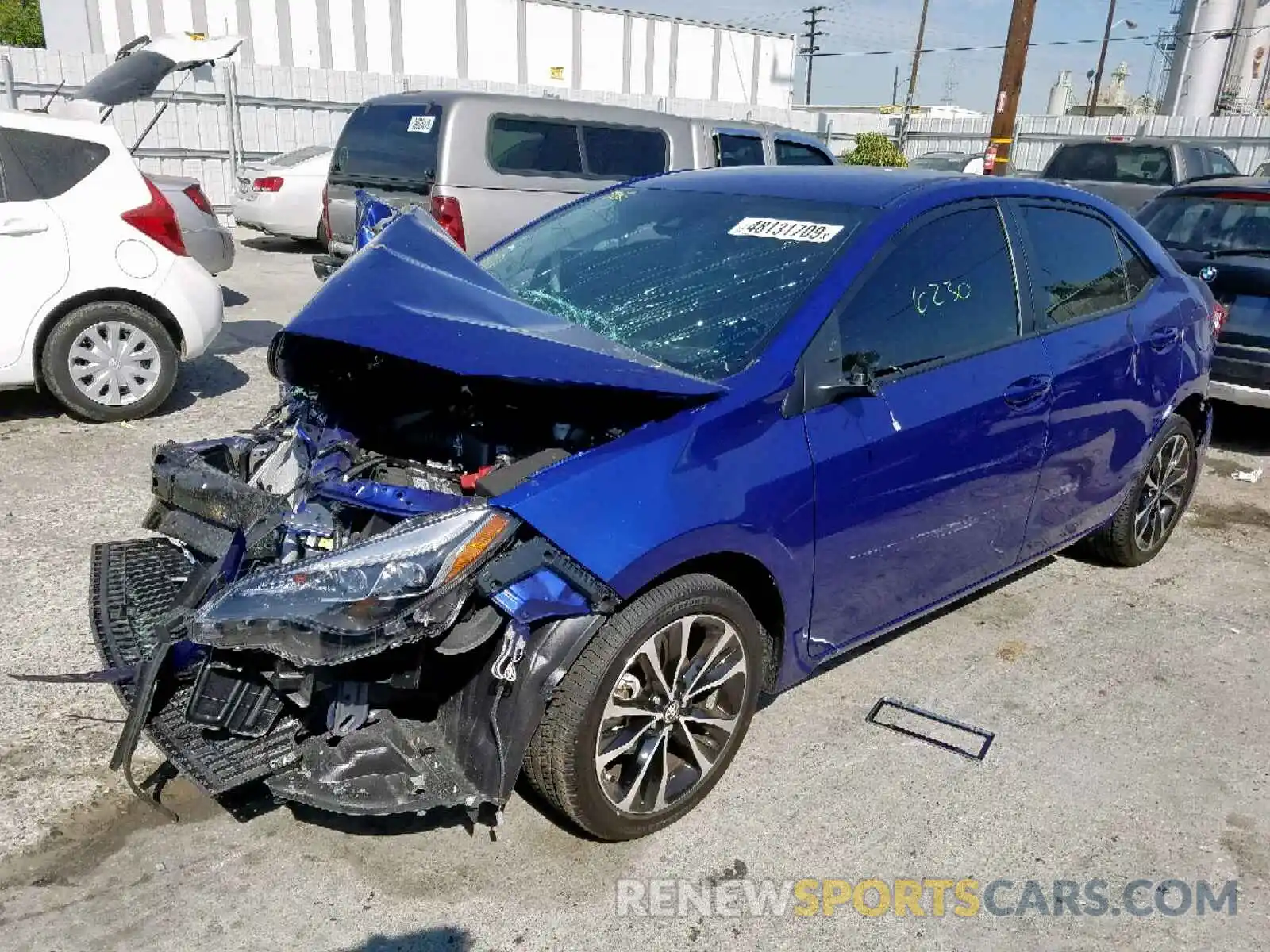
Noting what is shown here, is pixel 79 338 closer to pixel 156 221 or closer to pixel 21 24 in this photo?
pixel 156 221

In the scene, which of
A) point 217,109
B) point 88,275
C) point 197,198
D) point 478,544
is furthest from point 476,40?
point 478,544

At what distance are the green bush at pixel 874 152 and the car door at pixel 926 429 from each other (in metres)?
19.6

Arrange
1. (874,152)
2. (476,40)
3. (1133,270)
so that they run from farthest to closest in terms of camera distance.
Result: 1. (476,40)
2. (874,152)
3. (1133,270)

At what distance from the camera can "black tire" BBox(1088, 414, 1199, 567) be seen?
4504 millimetres

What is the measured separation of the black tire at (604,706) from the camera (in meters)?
2.48

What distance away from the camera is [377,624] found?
88.9 inches

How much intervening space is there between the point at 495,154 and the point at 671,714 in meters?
6.97

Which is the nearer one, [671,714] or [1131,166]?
[671,714]

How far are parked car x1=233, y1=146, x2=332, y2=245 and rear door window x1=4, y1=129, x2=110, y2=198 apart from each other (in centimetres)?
708

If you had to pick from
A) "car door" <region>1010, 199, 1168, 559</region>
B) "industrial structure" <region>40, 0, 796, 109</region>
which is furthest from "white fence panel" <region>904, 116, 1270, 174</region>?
"car door" <region>1010, 199, 1168, 559</region>

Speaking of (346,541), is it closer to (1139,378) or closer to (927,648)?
(927,648)

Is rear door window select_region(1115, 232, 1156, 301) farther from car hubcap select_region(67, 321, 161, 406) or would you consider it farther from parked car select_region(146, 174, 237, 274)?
parked car select_region(146, 174, 237, 274)

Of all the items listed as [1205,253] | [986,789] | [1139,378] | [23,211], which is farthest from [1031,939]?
[23,211]

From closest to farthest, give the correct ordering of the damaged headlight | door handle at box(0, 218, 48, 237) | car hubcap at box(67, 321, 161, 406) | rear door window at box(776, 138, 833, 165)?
1. the damaged headlight
2. door handle at box(0, 218, 48, 237)
3. car hubcap at box(67, 321, 161, 406)
4. rear door window at box(776, 138, 833, 165)
